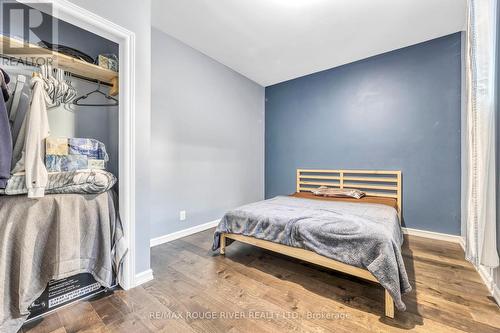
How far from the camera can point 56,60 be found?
Answer: 4.94ft

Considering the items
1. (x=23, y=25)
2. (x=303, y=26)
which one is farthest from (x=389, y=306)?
(x=23, y=25)

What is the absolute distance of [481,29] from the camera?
1.64m

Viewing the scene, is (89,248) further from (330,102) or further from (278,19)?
(330,102)

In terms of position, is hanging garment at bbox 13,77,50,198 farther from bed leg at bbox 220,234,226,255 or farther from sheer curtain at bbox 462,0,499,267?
sheer curtain at bbox 462,0,499,267

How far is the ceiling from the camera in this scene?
2.19m

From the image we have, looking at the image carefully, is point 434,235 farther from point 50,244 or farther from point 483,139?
point 50,244

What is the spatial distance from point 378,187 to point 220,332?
118 inches

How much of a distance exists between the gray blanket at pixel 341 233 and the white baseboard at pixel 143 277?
2.34 feet

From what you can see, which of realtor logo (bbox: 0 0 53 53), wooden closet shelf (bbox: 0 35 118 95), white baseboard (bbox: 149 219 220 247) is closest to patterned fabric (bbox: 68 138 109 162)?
wooden closet shelf (bbox: 0 35 118 95)

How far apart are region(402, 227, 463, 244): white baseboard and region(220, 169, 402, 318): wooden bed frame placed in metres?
0.35

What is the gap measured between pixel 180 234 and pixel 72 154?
67.9 inches

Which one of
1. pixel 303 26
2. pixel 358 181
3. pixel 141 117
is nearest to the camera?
pixel 141 117

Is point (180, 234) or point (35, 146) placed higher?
point (35, 146)

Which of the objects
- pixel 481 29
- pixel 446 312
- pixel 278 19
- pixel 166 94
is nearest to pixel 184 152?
pixel 166 94
